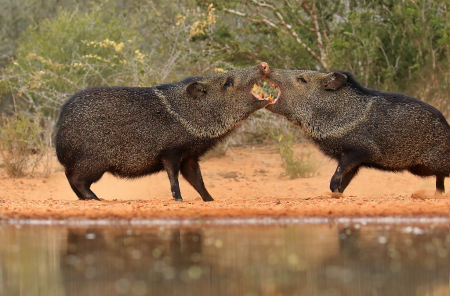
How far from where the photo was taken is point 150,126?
6.86 m

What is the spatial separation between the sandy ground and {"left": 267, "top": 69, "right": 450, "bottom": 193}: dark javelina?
0.39m

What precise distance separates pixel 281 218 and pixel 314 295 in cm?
246

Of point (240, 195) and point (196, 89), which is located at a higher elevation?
point (196, 89)

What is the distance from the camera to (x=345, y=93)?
7.21 meters

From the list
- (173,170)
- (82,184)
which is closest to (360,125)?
(173,170)

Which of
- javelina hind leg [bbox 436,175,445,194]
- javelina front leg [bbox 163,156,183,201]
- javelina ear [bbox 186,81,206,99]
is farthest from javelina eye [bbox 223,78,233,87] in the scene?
javelina hind leg [bbox 436,175,445,194]

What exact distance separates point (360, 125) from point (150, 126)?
249 centimetres

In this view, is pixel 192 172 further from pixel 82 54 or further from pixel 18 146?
pixel 82 54

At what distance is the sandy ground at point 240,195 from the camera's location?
5.11 m

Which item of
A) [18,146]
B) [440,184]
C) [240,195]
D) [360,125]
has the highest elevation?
[360,125]

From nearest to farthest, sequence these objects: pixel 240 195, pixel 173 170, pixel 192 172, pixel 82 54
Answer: pixel 173 170 → pixel 192 172 → pixel 240 195 → pixel 82 54

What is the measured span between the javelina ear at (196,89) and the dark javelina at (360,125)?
85cm

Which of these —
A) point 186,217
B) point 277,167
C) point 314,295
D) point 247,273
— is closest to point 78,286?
point 247,273

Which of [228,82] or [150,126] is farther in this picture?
[228,82]
